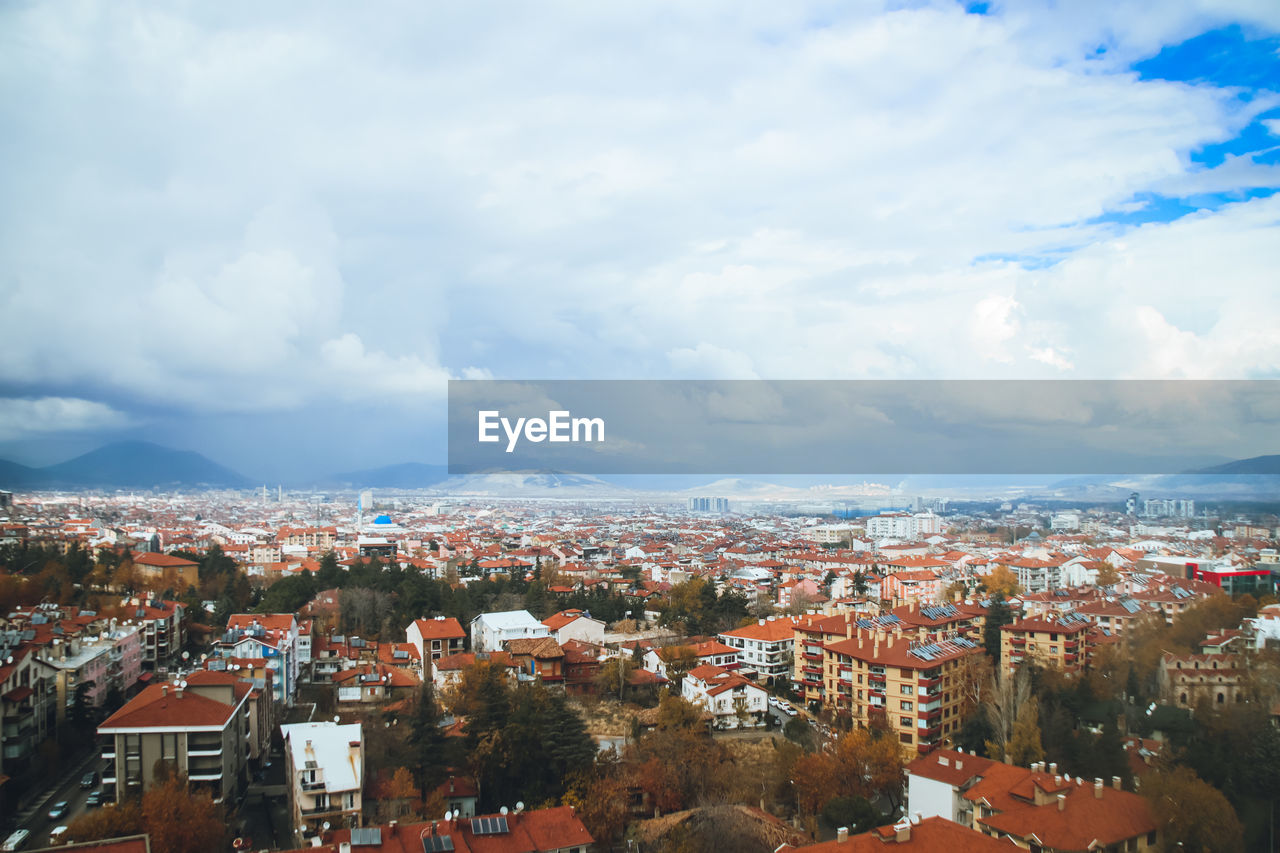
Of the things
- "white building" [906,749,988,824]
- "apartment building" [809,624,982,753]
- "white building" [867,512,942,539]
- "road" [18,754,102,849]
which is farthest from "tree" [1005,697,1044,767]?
"white building" [867,512,942,539]

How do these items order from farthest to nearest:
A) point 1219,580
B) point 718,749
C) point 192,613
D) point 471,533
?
1. point 471,533
2. point 192,613
3. point 1219,580
4. point 718,749

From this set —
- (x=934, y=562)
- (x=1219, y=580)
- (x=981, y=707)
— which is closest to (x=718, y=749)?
(x=981, y=707)

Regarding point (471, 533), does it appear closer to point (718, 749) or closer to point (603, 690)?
point (603, 690)

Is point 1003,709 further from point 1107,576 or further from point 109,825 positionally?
point 1107,576

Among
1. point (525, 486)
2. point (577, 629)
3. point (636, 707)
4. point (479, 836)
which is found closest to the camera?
point (479, 836)

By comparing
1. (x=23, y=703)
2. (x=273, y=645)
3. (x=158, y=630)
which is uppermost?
(x=273, y=645)

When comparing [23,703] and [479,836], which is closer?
[479,836]

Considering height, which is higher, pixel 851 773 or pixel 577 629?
pixel 577 629

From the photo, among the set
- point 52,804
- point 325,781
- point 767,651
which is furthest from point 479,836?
point 767,651
